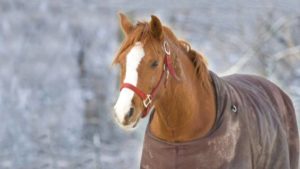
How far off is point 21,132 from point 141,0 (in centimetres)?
134

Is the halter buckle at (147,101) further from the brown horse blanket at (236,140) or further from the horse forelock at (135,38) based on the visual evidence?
the brown horse blanket at (236,140)

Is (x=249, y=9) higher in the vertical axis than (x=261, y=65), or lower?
higher

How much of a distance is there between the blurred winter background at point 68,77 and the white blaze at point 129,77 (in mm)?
2291

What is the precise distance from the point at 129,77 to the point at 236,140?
63cm

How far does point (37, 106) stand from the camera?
4.57 metres

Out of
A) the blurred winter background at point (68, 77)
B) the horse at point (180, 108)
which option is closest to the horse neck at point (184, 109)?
the horse at point (180, 108)

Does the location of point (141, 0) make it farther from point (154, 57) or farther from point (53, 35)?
point (154, 57)

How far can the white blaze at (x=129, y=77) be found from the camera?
210 centimetres

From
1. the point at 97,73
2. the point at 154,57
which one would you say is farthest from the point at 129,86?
the point at 97,73

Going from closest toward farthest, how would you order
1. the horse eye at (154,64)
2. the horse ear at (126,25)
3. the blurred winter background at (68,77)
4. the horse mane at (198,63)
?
the horse eye at (154,64)
the horse ear at (126,25)
the horse mane at (198,63)
the blurred winter background at (68,77)

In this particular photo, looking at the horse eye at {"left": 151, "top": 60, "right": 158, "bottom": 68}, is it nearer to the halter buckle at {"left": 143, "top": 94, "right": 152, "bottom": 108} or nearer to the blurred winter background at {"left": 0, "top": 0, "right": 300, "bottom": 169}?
the halter buckle at {"left": 143, "top": 94, "right": 152, "bottom": 108}

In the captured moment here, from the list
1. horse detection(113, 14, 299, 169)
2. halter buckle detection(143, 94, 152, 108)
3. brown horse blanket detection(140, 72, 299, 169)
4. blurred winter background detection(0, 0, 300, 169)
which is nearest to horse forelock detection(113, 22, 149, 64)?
horse detection(113, 14, 299, 169)

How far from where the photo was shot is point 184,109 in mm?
2439

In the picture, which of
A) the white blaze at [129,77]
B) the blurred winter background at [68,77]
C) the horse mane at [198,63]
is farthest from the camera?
the blurred winter background at [68,77]
